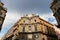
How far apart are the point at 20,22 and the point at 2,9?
30.9ft

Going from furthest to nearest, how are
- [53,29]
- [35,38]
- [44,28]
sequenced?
1. [53,29]
2. [44,28]
3. [35,38]

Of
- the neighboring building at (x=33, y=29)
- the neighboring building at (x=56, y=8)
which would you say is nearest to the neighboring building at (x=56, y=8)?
the neighboring building at (x=56, y=8)

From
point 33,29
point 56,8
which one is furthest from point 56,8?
point 33,29

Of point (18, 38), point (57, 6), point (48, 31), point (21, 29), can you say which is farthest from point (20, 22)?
point (57, 6)

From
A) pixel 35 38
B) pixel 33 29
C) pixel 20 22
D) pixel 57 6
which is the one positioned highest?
pixel 57 6

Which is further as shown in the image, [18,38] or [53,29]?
[53,29]

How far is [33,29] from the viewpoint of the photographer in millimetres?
52688

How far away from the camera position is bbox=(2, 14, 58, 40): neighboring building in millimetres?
51016

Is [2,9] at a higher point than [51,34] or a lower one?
higher

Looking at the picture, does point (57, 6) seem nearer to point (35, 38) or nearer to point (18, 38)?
point (35, 38)

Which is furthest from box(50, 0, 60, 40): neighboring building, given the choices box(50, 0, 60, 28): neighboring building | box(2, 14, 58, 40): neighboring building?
box(2, 14, 58, 40): neighboring building

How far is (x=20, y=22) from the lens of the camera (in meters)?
56.3

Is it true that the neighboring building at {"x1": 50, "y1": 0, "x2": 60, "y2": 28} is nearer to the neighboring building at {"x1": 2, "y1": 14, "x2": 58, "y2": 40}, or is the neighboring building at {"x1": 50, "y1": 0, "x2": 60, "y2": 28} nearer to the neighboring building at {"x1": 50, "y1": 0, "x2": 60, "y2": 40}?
the neighboring building at {"x1": 50, "y1": 0, "x2": 60, "y2": 40}

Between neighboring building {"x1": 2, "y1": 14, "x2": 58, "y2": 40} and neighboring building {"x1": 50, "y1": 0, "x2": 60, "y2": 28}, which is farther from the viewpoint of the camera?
neighboring building {"x1": 50, "y1": 0, "x2": 60, "y2": 28}
